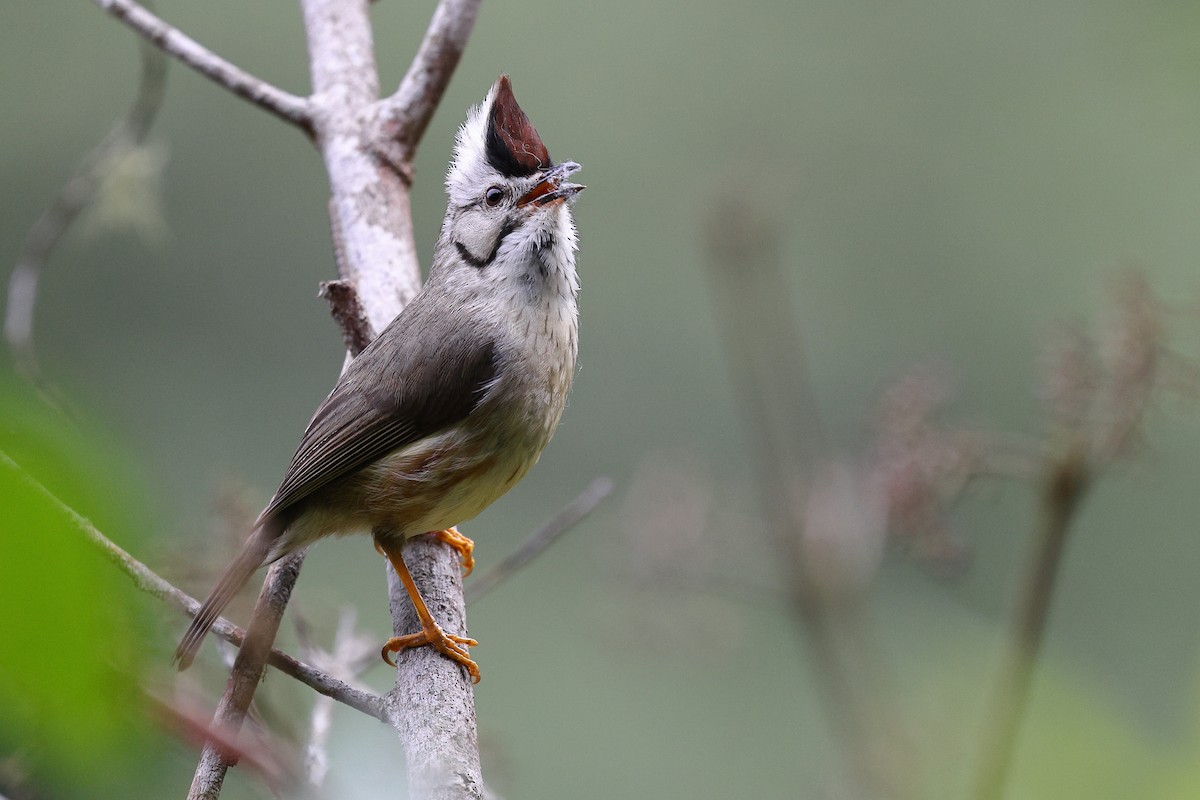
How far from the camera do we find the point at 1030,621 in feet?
5.01

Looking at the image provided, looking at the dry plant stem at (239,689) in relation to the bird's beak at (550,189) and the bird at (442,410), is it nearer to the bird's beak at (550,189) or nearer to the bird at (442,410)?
the bird at (442,410)

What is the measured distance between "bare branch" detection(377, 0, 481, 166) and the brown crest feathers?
0.32 m

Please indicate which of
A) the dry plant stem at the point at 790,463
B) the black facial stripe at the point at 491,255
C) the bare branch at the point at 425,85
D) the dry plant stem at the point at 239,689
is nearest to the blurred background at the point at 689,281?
the dry plant stem at the point at 790,463

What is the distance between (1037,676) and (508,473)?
1114 millimetres

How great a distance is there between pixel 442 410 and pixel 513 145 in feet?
2.03

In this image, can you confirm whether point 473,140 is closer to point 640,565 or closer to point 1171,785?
point 640,565

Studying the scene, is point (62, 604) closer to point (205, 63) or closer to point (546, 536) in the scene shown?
point (546, 536)

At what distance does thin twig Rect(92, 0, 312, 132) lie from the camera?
9.09ft

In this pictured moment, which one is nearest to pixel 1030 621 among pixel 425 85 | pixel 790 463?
pixel 790 463

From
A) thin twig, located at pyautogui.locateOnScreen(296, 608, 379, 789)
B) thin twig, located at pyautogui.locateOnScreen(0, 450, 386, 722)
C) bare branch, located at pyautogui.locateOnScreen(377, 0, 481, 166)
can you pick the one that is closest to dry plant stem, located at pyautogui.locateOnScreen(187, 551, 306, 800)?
thin twig, located at pyautogui.locateOnScreen(0, 450, 386, 722)

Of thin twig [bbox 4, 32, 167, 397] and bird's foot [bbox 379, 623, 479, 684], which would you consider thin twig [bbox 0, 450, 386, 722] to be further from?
thin twig [bbox 4, 32, 167, 397]

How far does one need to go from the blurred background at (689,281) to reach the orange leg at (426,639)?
41cm

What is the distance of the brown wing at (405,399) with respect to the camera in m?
2.36

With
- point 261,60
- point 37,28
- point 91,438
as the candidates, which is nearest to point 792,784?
point 91,438
